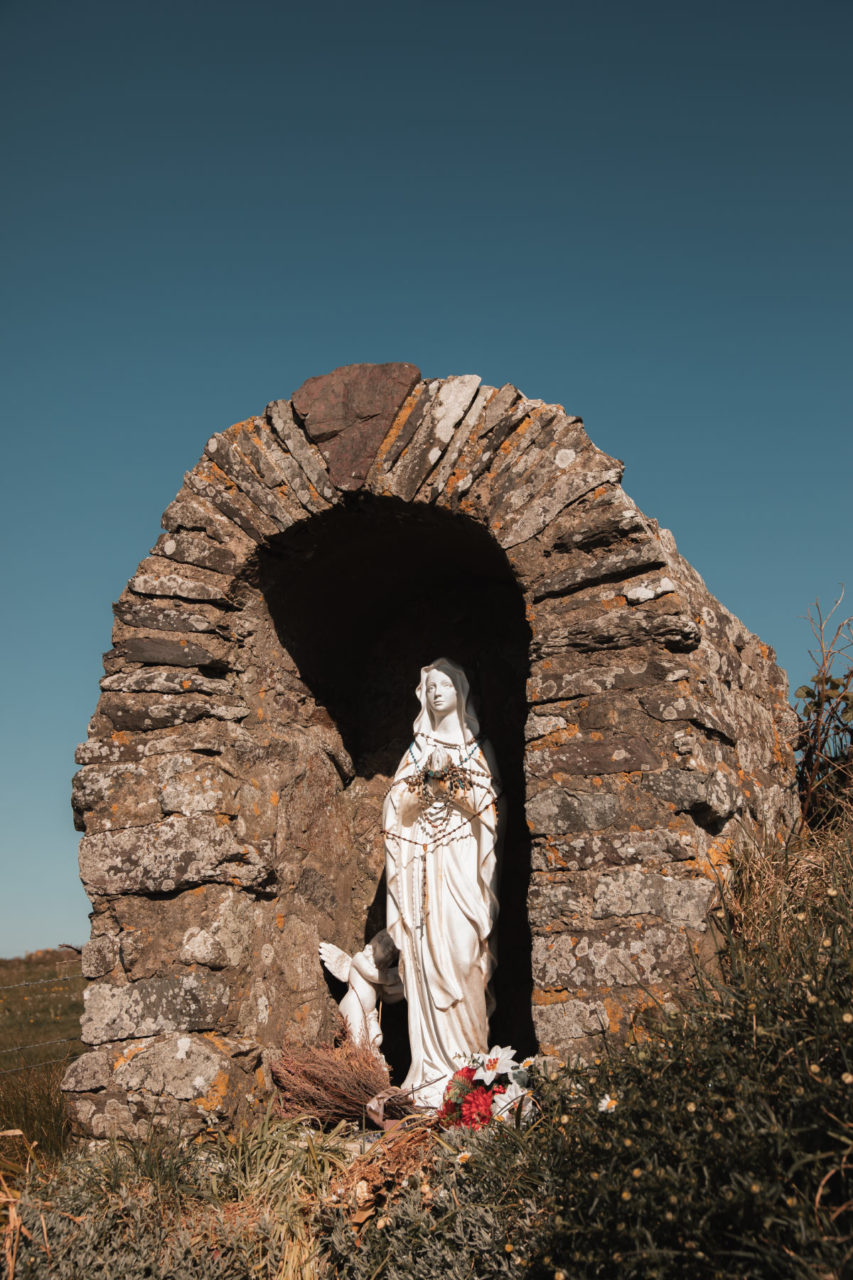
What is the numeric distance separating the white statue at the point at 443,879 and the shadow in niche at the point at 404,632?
9.5 inches

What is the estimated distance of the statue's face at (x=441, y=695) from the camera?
421 cm

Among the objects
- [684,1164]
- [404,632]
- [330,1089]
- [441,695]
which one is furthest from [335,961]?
[684,1164]

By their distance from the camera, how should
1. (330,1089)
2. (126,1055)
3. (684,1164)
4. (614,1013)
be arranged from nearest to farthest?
(684,1164) → (614,1013) → (126,1055) → (330,1089)

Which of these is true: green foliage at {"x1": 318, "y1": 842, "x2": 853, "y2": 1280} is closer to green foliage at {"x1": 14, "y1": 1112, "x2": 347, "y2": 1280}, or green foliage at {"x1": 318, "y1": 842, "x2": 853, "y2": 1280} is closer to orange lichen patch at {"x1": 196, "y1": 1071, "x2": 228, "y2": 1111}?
green foliage at {"x1": 14, "y1": 1112, "x2": 347, "y2": 1280}

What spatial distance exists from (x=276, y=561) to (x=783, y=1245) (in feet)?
10.5

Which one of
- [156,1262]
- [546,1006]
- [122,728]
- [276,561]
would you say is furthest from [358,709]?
[156,1262]

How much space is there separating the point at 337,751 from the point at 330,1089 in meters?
1.62

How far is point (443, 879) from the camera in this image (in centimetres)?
399

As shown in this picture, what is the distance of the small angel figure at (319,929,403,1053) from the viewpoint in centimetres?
431

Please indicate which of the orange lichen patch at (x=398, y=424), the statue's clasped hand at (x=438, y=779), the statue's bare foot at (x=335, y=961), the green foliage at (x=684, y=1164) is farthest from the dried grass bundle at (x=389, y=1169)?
the orange lichen patch at (x=398, y=424)

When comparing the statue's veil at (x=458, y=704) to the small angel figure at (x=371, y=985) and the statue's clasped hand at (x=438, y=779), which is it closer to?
the statue's clasped hand at (x=438, y=779)

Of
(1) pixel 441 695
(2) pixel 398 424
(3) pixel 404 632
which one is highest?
(2) pixel 398 424

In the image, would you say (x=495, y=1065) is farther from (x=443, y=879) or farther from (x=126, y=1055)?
(x=126, y=1055)

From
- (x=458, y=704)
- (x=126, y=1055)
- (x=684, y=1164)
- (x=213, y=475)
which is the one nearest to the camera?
(x=684, y=1164)
